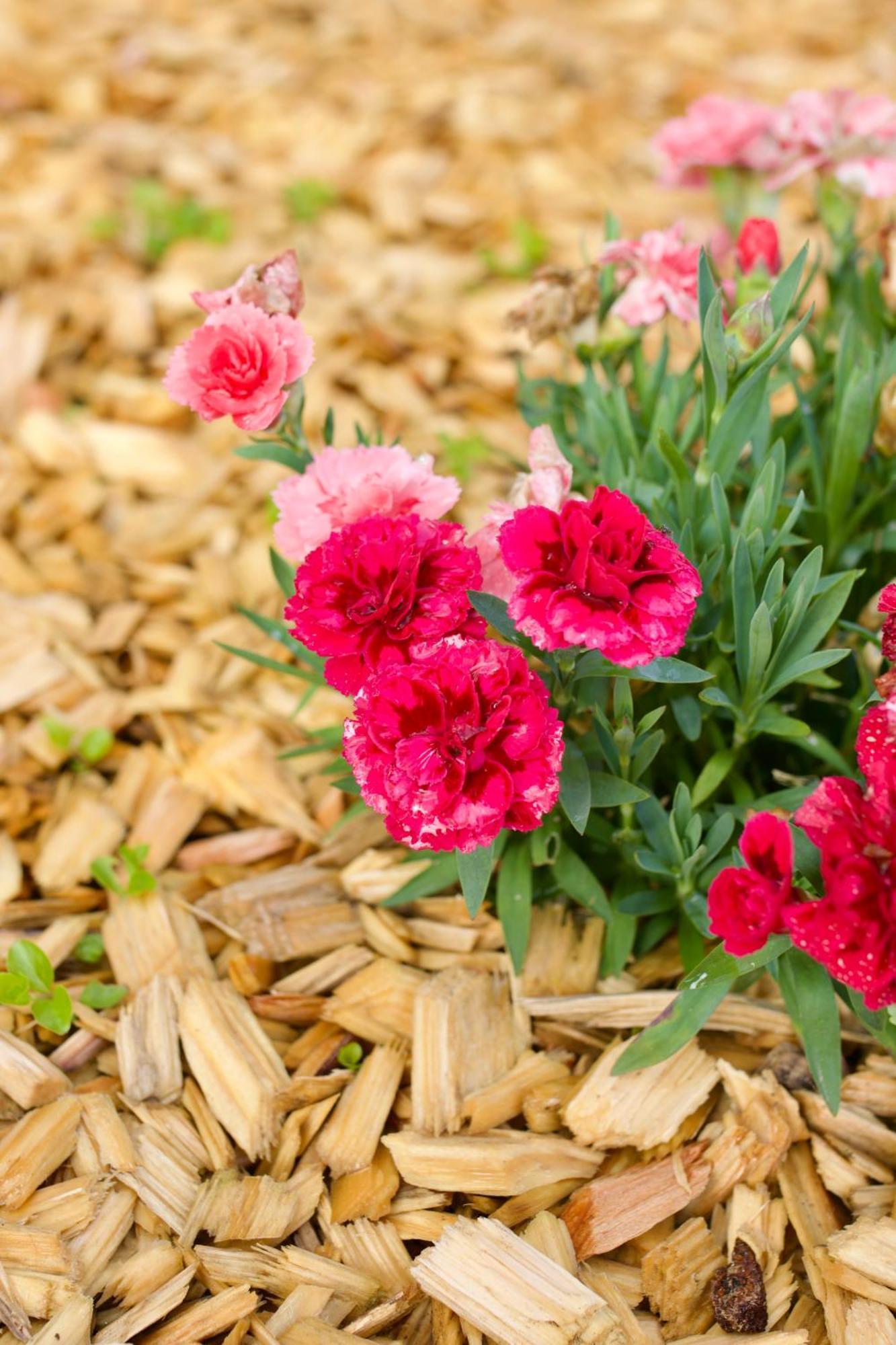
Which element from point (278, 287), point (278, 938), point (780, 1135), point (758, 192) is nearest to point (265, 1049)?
point (278, 938)

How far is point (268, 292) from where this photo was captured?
5.14 ft

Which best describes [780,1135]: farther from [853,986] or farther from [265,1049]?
[265,1049]

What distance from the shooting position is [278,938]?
5.93 feet

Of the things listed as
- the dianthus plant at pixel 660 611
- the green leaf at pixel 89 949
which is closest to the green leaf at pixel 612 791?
the dianthus plant at pixel 660 611

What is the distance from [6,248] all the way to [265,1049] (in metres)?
2.26

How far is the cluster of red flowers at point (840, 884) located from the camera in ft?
3.70

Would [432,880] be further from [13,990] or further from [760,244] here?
[760,244]

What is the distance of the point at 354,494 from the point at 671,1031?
0.77 metres

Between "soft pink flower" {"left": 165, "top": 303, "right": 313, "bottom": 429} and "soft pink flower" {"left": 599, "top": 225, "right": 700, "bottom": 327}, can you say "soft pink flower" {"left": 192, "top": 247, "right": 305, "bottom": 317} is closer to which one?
"soft pink flower" {"left": 165, "top": 303, "right": 313, "bottom": 429}

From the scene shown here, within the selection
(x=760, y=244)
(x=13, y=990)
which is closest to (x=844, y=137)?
(x=760, y=244)

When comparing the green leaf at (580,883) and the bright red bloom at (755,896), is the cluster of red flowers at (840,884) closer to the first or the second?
the bright red bloom at (755,896)

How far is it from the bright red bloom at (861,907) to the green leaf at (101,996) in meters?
1.01

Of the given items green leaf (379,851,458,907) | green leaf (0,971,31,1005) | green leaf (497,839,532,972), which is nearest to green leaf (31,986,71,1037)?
green leaf (0,971,31,1005)

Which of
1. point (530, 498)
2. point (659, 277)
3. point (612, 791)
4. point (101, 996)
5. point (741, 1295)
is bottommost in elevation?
point (741, 1295)
